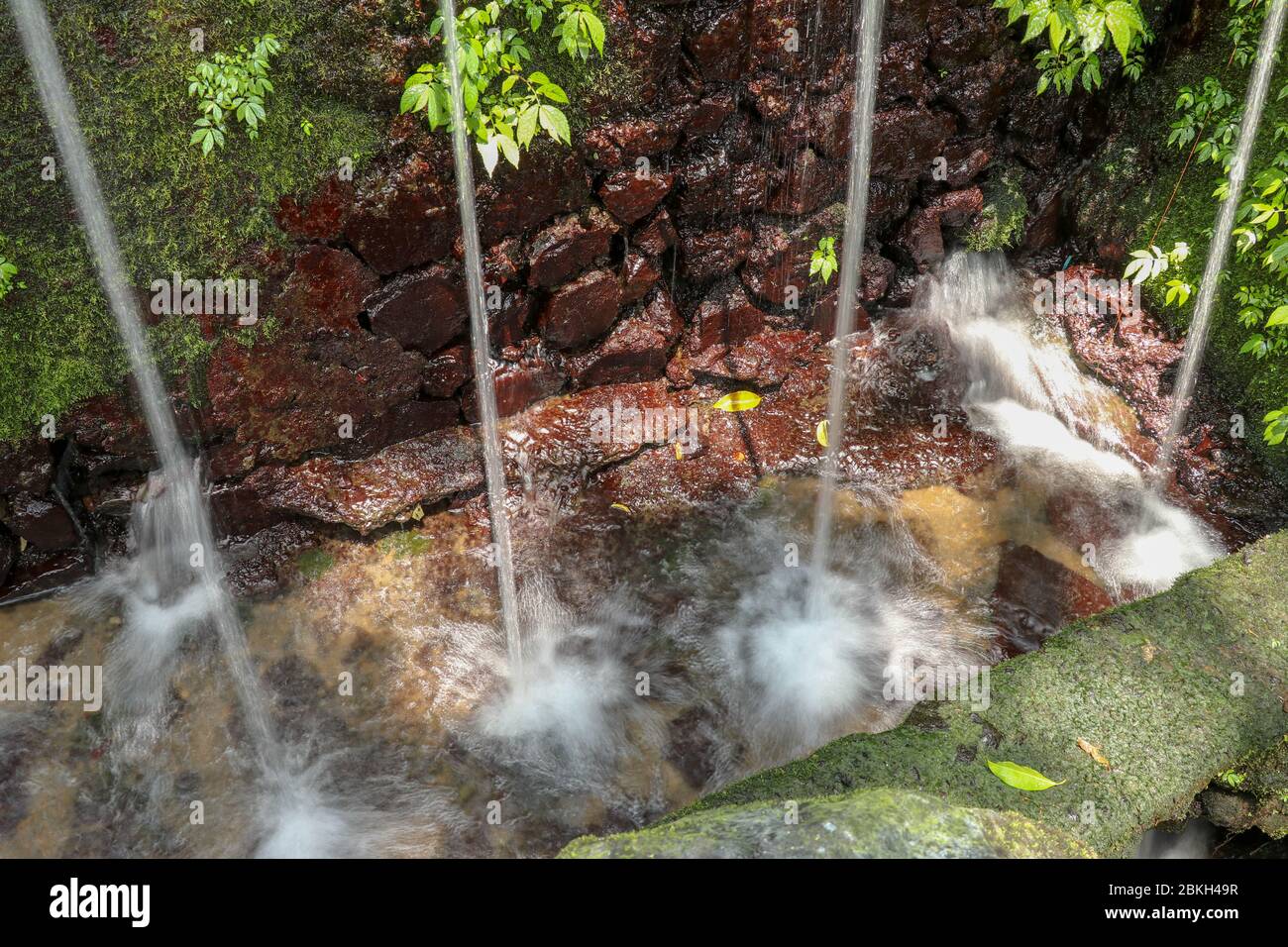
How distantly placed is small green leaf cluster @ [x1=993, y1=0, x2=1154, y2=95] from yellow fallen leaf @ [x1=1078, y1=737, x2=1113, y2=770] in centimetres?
364

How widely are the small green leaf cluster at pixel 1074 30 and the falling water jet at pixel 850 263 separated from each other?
74 centimetres

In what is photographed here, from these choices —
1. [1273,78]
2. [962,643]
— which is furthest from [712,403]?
[1273,78]

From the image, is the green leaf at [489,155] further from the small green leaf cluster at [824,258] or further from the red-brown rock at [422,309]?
the small green leaf cluster at [824,258]

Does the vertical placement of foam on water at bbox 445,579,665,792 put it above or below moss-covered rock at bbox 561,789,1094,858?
above

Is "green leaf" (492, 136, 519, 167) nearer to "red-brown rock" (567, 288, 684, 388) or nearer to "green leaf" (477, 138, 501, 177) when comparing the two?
"green leaf" (477, 138, 501, 177)

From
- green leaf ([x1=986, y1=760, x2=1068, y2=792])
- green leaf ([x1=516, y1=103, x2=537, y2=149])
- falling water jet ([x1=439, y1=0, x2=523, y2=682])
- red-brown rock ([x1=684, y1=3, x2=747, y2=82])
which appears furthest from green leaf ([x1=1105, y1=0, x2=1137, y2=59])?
green leaf ([x1=986, y1=760, x2=1068, y2=792])

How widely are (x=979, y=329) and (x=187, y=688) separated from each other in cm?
545

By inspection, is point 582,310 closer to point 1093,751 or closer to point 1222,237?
point 1093,751

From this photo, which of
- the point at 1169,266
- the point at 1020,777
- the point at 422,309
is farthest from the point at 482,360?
the point at 1169,266

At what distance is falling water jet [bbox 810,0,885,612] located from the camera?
4891 mm

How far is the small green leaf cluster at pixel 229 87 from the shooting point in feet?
12.7

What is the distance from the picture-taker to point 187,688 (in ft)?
13.6

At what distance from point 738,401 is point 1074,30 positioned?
2831mm

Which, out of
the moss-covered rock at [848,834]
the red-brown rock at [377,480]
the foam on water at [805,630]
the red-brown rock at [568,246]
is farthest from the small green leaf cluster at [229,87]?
the moss-covered rock at [848,834]
